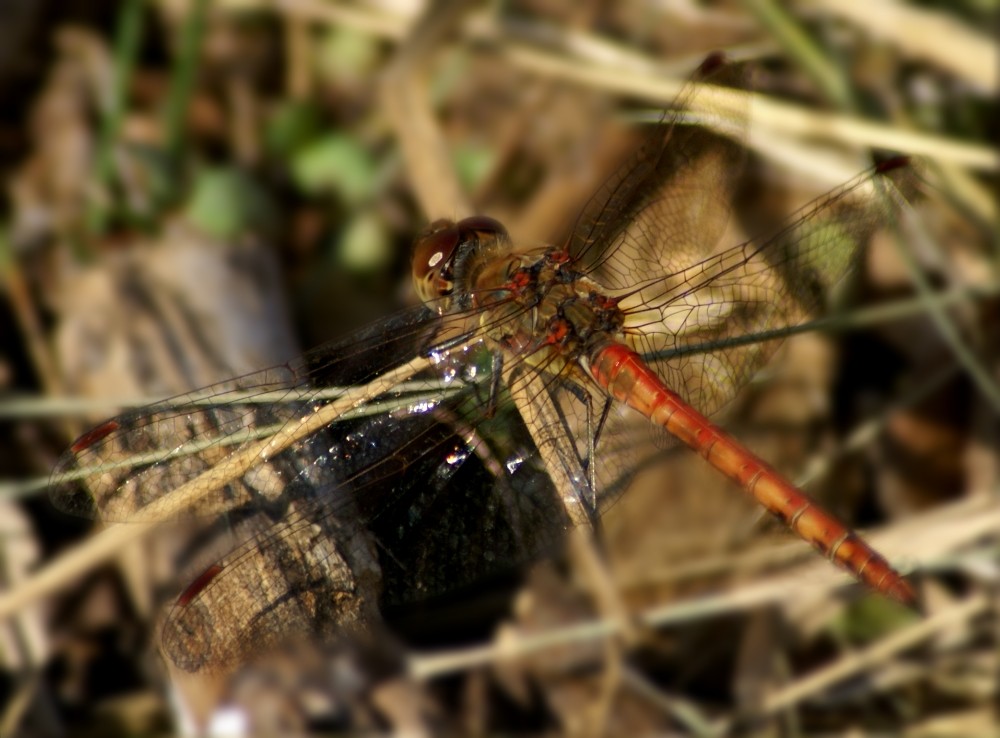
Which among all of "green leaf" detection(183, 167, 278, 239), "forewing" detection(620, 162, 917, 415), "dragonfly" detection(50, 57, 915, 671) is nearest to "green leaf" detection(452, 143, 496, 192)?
"green leaf" detection(183, 167, 278, 239)

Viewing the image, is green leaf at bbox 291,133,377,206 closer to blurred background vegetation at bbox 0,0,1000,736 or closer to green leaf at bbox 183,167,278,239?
blurred background vegetation at bbox 0,0,1000,736

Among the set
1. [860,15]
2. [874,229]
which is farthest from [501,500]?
[860,15]

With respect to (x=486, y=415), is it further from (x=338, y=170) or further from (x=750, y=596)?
(x=338, y=170)

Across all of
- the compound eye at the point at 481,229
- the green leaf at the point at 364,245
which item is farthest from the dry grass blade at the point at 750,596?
the green leaf at the point at 364,245

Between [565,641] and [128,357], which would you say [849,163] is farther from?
[128,357]

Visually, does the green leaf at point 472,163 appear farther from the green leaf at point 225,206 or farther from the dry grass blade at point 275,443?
the dry grass blade at point 275,443

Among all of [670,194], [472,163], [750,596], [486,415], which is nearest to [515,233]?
[472,163]

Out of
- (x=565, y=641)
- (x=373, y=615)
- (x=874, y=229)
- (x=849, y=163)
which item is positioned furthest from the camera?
(x=849, y=163)
